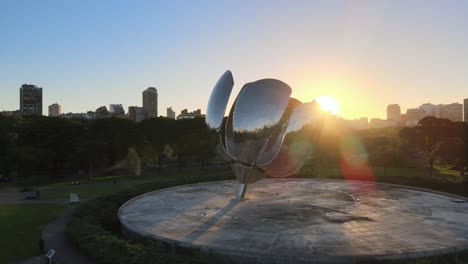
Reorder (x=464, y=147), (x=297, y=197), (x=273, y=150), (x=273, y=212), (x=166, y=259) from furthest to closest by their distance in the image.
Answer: (x=464, y=147) < (x=297, y=197) < (x=273, y=150) < (x=273, y=212) < (x=166, y=259)

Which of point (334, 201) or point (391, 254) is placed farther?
point (334, 201)

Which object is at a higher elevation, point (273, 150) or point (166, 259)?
point (273, 150)

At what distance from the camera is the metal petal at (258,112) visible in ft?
67.3

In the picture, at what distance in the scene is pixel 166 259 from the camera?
12203 mm

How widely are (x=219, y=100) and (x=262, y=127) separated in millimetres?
3885

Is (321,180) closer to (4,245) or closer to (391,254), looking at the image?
(391,254)

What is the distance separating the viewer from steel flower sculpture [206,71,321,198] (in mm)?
20594

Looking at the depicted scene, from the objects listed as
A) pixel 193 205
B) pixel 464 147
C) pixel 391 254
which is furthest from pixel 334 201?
pixel 464 147

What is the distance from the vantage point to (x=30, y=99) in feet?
573

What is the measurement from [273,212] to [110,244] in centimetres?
899

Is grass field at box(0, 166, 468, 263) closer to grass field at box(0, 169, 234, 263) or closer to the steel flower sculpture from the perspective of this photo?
grass field at box(0, 169, 234, 263)

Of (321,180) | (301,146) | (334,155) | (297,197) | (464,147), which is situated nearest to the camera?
(301,146)

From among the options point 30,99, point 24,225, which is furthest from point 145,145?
point 30,99

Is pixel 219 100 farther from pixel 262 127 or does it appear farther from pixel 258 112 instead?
pixel 262 127
